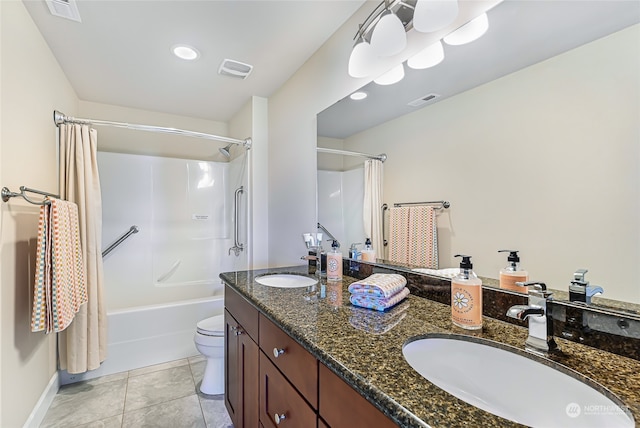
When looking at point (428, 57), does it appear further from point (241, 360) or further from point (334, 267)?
point (241, 360)

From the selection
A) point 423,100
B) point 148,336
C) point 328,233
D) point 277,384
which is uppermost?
point 423,100

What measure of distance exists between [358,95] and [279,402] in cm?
148

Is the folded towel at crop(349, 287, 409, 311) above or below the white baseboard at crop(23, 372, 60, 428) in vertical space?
above

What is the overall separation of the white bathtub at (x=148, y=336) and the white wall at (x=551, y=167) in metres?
2.33

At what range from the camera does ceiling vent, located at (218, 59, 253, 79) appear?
2.12m

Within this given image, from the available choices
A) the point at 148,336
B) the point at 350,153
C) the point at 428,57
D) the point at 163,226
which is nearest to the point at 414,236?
the point at 350,153

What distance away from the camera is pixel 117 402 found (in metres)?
1.95

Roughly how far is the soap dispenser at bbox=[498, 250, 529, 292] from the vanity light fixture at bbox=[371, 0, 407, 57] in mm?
983

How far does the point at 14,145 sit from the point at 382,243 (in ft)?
6.33

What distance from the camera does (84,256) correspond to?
6.90 ft

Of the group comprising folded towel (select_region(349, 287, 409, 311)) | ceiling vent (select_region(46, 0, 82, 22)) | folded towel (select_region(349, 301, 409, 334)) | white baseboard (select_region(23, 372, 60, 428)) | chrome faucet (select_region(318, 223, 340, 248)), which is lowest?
white baseboard (select_region(23, 372, 60, 428))

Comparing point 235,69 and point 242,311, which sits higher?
point 235,69

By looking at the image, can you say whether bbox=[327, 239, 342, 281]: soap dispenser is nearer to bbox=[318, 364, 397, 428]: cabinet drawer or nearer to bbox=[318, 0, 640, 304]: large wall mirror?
bbox=[318, 0, 640, 304]: large wall mirror

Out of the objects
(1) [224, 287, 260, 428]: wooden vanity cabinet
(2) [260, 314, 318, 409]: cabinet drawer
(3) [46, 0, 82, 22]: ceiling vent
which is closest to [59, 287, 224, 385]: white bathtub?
(1) [224, 287, 260, 428]: wooden vanity cabinet
